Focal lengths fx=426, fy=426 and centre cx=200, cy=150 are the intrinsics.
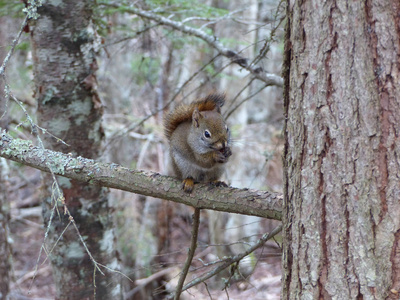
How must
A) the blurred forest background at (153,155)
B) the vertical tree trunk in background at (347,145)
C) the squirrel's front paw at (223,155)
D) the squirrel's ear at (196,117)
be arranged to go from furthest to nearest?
the blurred forest background at (153,155) → the squirrel's ear at (196,117) → the squirrel's front paw at (223,155) → the vertical tree trunk in background at (347,145)

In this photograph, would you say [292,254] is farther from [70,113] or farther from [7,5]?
[7,5]

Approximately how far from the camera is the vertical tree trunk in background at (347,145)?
1.29 meters

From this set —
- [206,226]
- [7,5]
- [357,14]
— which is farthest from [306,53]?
[206,226]

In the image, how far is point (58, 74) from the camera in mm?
2902

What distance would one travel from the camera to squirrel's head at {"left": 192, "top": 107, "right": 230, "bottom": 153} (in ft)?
8.95

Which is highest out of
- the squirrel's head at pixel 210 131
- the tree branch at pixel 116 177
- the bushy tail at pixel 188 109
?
the bushy tail at pixel 188 109

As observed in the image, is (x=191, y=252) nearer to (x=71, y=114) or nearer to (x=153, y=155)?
(x=71, y=114)

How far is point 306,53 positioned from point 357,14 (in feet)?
0.63

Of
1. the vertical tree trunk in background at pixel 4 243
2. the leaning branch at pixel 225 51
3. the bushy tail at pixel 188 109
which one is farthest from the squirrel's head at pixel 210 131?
the vertical tree trunk in background at pixel 4 243

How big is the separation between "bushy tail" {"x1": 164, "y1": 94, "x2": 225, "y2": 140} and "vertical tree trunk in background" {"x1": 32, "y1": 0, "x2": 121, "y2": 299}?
1.68ft

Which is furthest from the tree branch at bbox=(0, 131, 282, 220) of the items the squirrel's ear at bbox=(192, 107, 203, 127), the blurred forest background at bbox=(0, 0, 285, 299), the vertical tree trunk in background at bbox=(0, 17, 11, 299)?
the blurred forest background at bbox=(0, 0, 285, 299)

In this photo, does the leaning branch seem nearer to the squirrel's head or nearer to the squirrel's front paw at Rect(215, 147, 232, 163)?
the squirrel's head

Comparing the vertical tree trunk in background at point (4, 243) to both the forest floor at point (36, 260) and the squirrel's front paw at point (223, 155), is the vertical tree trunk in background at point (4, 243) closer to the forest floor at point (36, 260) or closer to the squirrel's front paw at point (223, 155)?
the forest floor at point (36, 260)

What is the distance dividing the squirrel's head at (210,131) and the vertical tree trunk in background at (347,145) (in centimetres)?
128
